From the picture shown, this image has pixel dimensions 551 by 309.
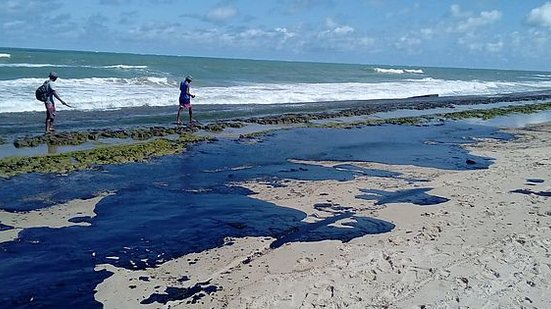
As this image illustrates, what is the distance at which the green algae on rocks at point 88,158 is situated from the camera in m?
11.3

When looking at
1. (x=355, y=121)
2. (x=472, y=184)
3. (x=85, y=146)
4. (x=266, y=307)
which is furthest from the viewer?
(x=355, y=121)

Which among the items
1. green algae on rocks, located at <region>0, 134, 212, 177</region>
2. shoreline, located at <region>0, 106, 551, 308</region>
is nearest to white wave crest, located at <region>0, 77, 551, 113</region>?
green algae on rocks, located at <region>0, 134, 212, 177</region>

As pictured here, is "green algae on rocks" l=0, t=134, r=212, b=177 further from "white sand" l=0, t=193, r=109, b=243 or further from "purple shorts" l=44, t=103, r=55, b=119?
"purple shorts" l=44, t=103, r=55, b=119

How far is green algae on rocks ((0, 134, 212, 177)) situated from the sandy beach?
15.8ft

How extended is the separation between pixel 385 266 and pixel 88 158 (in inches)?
331

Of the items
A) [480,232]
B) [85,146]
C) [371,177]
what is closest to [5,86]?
[85,146]

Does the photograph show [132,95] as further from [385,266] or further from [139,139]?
[385,266]

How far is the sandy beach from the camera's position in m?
5.38

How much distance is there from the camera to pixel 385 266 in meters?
6.19

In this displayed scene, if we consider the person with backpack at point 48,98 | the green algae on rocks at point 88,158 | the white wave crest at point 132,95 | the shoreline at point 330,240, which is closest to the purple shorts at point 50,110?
the person with backpack at point 48,98

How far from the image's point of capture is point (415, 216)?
8367mm

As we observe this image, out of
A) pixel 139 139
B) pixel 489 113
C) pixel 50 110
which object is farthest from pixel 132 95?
pixel 489 113

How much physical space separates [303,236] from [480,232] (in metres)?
2.40

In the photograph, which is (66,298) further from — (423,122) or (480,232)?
(423,122)
